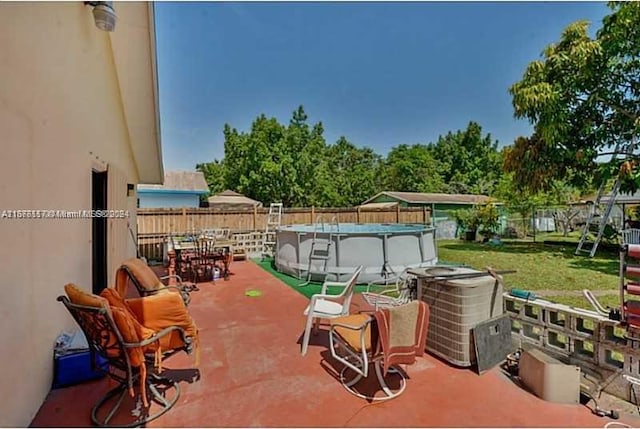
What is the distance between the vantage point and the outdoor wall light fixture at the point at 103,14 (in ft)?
12.9

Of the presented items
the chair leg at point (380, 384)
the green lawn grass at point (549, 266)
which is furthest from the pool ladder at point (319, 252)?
the chair leg at point (380, 384)

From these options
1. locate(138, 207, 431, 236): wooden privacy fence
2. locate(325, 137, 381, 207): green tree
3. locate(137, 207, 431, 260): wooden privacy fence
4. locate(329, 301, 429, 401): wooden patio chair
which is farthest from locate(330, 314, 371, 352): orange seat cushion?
locate(325, 137, 381, 207): green tree

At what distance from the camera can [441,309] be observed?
388 centimetres

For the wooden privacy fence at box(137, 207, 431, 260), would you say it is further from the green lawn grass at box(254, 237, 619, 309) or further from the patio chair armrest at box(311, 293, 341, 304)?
the patio chair armrest at box(311, 293, 341, 304)

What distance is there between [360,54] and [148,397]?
11.5m

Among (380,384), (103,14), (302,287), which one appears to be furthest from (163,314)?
(302,287)

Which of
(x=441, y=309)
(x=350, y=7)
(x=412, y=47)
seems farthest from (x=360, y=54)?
(x=441, y=309)

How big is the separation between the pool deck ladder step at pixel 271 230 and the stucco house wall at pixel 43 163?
781 centimetres

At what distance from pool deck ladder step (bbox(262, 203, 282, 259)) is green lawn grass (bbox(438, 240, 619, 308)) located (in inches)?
253

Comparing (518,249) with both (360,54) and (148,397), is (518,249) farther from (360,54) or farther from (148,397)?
(148,397)

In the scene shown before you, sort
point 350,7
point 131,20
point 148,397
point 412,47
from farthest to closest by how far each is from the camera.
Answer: point 412,47 < point 350,7 < point 131,20 < point 148,397

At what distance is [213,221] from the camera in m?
13.0

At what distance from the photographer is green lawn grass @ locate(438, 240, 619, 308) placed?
770 centimetres

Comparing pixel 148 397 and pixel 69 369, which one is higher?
pixel 69 369
